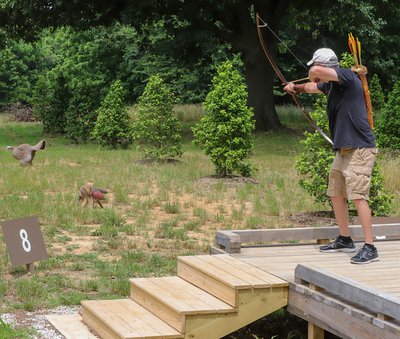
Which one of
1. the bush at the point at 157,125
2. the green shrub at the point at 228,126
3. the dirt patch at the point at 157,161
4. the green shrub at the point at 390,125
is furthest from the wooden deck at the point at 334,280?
the green shrub at the point at 390,125

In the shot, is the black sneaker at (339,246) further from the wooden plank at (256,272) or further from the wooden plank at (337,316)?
the wooden plank at (337,316)

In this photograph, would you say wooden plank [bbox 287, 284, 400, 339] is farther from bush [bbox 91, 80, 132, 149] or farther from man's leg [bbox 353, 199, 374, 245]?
bush [bbox 91, 80, 132, 149]

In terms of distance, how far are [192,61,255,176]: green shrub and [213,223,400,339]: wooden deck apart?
7374mm

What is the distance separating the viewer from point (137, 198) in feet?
43.1

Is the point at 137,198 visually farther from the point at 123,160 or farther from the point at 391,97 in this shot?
the point at 391,97

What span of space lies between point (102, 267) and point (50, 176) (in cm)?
705

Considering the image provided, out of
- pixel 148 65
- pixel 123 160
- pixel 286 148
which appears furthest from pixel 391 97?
pixel 148 65

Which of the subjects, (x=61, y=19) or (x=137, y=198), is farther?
(x=61, y=19)

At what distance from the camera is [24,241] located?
27.4 ft

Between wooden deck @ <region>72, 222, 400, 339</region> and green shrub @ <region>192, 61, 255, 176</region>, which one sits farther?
green shrub @ <region>192, 61, 255, 176</region>

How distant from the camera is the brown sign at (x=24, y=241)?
8.21 metres

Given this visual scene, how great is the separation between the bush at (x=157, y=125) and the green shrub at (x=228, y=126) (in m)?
3.08

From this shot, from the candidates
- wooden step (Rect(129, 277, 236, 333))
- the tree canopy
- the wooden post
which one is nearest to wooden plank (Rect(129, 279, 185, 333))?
wooden step (Rect(129, 277, 236, 333))

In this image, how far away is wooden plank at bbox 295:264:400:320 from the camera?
515 cm
